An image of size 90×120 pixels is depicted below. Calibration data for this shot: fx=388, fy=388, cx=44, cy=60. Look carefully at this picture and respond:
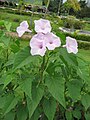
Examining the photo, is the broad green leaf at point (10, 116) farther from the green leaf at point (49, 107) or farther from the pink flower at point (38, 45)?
the pink flower at point (38, 45)

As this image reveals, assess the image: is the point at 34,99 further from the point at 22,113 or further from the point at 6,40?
the point at 6,40

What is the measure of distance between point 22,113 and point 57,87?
9.7 inches

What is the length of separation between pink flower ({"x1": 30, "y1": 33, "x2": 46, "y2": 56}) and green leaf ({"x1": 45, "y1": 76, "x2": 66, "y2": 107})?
0.15 m

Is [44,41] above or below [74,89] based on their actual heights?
above

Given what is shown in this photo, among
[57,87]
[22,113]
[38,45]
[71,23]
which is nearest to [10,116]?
[22,113]

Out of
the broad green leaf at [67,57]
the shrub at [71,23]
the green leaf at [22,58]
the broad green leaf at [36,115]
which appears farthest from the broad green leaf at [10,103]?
the shrub at [71,23]

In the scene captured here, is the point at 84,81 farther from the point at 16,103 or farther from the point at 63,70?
the point at 16,103

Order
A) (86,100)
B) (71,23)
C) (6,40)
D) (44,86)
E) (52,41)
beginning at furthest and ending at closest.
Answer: (71,23), (6,40), (86,100), (44,86), (52,41)

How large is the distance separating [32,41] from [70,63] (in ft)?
0.63

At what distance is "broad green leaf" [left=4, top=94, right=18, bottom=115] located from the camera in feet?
5.90

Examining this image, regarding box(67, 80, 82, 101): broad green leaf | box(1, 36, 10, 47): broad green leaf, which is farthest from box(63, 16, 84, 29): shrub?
box(67, 80, 82, 101): broad green leaf

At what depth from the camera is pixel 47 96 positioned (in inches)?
72.4

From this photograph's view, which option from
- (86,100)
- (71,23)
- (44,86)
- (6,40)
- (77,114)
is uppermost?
(6,40)

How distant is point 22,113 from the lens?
72.6 inches
